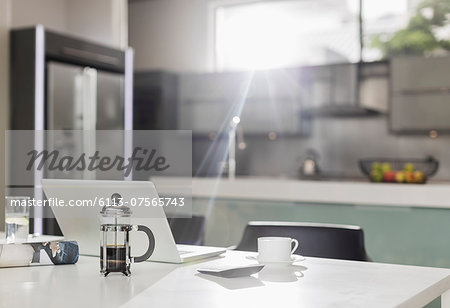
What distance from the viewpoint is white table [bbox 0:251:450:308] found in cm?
117

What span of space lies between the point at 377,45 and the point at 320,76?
63 centimetres

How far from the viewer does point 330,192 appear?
3.77 m

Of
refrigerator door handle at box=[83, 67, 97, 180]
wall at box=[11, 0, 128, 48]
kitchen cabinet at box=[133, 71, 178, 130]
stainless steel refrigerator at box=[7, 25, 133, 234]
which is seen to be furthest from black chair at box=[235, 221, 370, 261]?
kitchen cabinet at box=[133, 71, 178, 130]

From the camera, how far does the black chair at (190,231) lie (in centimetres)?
289

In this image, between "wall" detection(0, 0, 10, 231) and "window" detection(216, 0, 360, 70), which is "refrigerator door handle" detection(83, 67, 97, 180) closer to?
"wall" detection(0, 0, 10, 231)

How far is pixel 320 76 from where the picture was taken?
573 cm

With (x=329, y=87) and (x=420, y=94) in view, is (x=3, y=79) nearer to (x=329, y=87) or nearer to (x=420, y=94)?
(x=329, y=87)

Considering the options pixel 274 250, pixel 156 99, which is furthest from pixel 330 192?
pixel 156 99

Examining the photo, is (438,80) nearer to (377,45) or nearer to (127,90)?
(377,45)

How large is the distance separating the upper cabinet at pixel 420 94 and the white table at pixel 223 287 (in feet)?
12.9

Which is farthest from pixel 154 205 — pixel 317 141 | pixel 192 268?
pixel 317 141

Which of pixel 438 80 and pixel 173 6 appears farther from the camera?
pixel 173 6

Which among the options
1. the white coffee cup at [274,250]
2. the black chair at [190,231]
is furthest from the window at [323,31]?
the white coffee cup at [274,250]

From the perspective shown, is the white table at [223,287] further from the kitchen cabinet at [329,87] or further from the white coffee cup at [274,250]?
the kitchen cabinet at [329,87]
